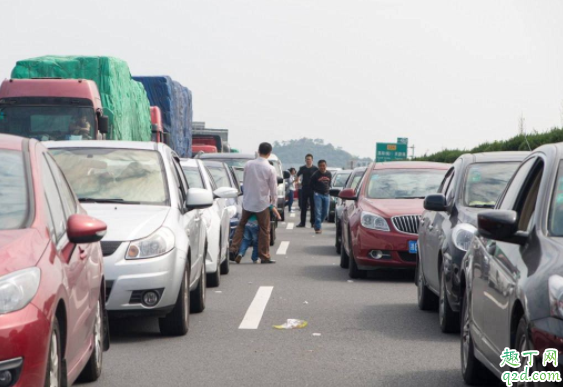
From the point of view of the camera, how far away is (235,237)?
17.9 metres

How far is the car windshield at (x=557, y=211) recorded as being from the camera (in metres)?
5.75

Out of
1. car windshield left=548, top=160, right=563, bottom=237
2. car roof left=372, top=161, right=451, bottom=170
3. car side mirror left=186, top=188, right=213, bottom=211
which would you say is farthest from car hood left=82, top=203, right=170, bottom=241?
car roof left=372, top=161, right=451, bottom=170

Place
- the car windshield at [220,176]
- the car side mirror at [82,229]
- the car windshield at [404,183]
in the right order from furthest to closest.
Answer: the car windshield at [220,176] < the car windshield at [404,183] < the car side mirror at [82,229]

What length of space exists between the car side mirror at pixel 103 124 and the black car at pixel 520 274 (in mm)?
15432

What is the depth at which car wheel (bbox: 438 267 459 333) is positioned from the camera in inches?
384

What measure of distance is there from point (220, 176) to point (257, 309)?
8543 mm

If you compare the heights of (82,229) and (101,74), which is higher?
(101,74)

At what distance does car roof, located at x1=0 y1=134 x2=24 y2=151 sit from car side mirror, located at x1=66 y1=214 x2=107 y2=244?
22.2 inches

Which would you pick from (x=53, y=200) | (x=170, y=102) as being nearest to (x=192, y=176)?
(x=53, y=200)

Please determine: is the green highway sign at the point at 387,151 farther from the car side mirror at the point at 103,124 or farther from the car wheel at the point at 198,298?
the car wheel at the point at 198,298

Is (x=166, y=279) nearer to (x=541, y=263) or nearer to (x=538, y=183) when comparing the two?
(x=538, y=183)

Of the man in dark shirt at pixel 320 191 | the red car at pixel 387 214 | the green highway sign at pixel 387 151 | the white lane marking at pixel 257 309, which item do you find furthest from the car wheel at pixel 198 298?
the green highway sign at pixel 387 151

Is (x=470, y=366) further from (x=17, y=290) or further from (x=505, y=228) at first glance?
(x=17, y=290)

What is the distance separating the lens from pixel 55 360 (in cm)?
553
